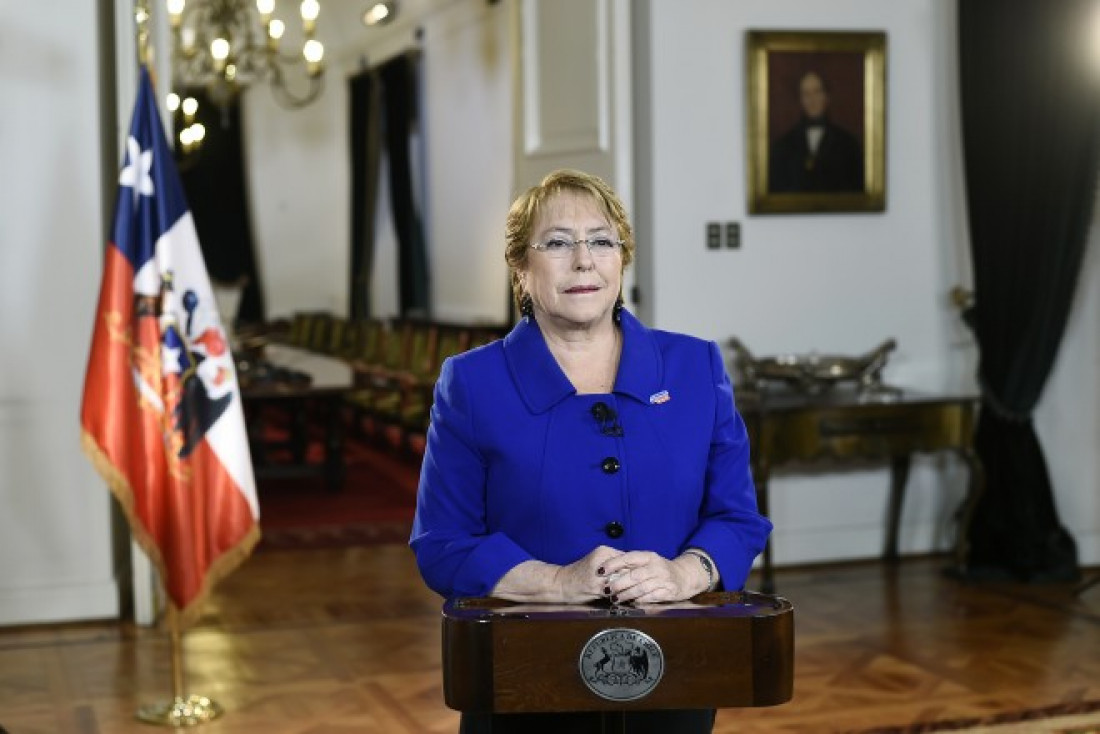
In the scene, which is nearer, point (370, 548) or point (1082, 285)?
point (1082, 285)

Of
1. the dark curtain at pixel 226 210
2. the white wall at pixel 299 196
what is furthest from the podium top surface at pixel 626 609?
the dark curtain at pixel 226 210

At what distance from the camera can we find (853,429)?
20.9 feet

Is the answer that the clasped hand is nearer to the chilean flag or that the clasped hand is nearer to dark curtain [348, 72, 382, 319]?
the chilean flag

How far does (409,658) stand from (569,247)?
325 cm

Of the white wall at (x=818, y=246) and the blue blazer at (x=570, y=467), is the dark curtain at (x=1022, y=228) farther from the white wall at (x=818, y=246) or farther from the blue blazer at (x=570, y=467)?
the blue blazer at (x=570, y=467)

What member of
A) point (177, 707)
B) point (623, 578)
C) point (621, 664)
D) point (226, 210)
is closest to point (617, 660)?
point (621, 664)

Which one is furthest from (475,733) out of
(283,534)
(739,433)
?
(283,534)

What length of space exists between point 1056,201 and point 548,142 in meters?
2.09

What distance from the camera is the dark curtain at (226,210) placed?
15.4 meters

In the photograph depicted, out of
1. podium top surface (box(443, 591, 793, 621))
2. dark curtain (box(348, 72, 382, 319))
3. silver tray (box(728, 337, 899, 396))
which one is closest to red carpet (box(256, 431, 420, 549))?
silver tray (box(728, 337, 899, 396))

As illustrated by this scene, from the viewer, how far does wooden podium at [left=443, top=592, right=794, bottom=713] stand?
1918mm

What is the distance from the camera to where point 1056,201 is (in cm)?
641

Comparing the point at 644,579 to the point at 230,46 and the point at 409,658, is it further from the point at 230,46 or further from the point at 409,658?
the point at 230,46

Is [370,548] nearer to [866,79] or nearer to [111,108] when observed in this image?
[111,108]
